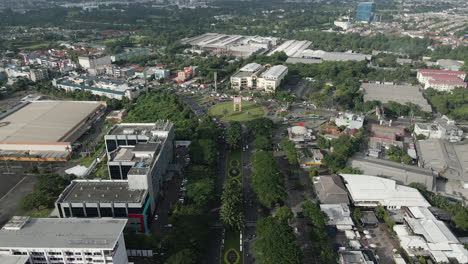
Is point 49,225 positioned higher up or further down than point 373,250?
higher up

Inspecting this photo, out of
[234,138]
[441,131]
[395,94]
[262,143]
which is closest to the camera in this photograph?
[262,143]

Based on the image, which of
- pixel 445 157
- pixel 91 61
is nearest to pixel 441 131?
pixel 445 157

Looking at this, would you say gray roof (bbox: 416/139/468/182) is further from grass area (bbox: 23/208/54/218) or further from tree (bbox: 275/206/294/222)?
grass area (bbox: 23/208/54/218)

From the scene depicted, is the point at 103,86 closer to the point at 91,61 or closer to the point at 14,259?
the point at 91,61

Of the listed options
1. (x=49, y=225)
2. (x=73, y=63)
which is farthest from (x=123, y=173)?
(x=73, y=63)

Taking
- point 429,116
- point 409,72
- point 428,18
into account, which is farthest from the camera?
point 428,18

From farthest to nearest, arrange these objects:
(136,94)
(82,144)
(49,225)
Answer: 1. (136,94)
2. (82,144)
3. (49,225)

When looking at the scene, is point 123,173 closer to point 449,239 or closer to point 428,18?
point 449,239
